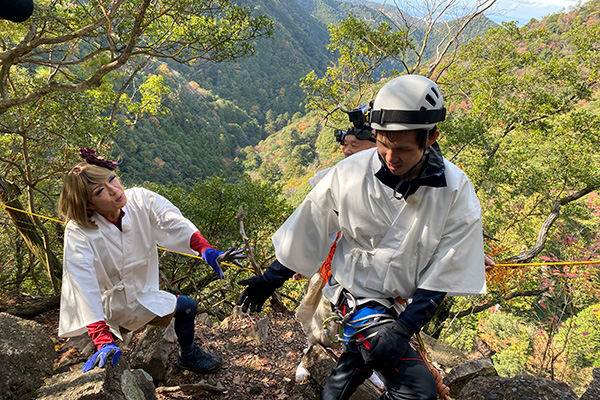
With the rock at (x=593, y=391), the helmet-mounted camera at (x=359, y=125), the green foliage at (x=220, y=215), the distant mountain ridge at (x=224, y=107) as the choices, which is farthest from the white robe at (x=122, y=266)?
the distant mountain ridge at (x=224, y=107)

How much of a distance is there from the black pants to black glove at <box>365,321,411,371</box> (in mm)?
94

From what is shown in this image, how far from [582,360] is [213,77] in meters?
83.5

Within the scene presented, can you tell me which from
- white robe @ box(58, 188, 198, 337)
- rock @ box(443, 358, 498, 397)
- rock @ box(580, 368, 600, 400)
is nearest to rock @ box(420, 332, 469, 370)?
rock @ box(443, 358, 498, 397)

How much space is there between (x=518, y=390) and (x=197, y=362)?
2.40 metres

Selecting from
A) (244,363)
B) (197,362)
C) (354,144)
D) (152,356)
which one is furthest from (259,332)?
(354,144)

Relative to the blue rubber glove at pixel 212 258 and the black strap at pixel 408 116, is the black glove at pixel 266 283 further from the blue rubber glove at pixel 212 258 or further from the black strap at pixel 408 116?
the black strap at pixel 408 116

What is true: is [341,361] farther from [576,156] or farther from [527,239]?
[527,239]

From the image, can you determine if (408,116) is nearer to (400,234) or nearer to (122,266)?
(400,234)

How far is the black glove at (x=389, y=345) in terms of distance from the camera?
1707mm

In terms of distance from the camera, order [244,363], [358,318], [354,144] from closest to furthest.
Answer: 1. [358,318]
2. [354,144]
3. [244,363]

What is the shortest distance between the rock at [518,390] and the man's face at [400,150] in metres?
1.47

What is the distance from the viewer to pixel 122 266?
2586 mm

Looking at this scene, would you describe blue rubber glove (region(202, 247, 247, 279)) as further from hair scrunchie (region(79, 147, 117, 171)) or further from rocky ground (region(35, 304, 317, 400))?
rocky ground (region(35, 304, 317, 400))

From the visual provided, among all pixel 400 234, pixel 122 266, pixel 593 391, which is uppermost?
pixel 400 234
